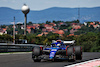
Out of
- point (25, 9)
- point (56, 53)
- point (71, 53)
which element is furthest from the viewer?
point (25, 9)

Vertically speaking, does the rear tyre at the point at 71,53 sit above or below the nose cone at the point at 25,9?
below

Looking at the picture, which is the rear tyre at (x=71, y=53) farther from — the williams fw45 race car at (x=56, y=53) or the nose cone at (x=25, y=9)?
the nose cone at (x=25, y=9)

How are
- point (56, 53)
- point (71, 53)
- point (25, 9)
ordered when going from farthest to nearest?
point (25, 9), point (56, 53), point (71, 53)

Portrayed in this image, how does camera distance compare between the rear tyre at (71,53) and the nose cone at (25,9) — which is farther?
the nose cone at (25,9)

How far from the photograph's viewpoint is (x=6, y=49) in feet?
103

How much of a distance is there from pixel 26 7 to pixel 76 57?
428ft

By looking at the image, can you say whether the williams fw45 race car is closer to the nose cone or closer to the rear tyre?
the rear tyre

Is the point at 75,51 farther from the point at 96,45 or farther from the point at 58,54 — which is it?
the point at 96,45

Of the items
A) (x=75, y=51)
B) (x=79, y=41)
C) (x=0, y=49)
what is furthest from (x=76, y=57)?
(x=79, y=41)

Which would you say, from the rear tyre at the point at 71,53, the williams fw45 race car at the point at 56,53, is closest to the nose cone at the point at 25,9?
the williams fw45 race car at the point at 56,53

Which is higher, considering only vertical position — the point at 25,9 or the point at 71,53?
the point at 25,9

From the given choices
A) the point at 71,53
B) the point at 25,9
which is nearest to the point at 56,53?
the point at 71,53

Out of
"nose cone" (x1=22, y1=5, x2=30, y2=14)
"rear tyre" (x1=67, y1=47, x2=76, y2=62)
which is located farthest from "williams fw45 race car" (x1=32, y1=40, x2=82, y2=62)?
"nose cone" (x1=22, y1=5, x2=30, y2=14)

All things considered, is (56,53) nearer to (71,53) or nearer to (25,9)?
(71,53)
